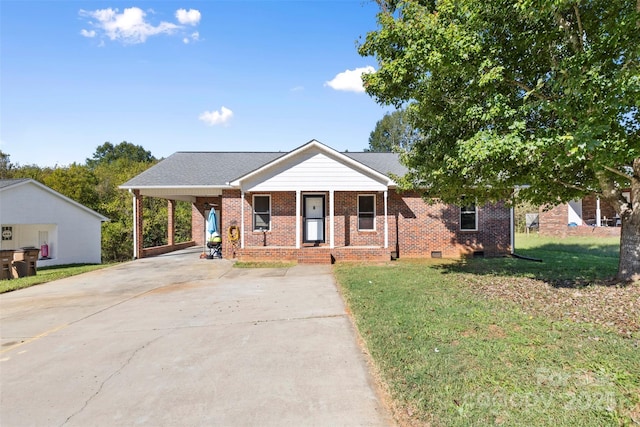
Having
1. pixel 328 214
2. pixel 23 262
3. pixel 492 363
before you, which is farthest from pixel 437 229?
pixel 23 262

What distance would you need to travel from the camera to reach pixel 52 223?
17.6 m

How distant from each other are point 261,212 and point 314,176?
2.96 m

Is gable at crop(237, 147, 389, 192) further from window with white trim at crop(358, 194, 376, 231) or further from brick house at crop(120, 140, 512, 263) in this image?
window with white trim at crop(358, 194, 376, 231)

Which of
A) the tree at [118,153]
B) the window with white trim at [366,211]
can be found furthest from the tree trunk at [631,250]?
the tree at [118,153]

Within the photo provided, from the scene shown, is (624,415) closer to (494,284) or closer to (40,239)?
(494,284)

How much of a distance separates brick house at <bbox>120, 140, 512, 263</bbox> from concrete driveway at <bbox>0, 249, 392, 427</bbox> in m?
6.07

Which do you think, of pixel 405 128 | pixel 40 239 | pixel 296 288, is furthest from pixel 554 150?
pixel 405 128

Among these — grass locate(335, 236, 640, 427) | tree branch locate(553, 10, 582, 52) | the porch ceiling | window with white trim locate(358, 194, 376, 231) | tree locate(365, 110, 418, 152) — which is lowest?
grass locate(335, 236, 640, 427)

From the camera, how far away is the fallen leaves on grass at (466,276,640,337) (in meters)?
5.32

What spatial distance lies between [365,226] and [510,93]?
8266mm

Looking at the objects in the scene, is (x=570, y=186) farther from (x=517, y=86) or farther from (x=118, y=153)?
(x=118, y=153)

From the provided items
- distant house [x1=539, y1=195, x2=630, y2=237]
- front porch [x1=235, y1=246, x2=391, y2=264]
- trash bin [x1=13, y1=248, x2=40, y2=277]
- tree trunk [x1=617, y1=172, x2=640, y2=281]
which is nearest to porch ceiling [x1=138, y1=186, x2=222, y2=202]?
front porch [x1=235, y1=246, x2=391, y2=264]

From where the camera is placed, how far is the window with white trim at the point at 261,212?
15031 mm

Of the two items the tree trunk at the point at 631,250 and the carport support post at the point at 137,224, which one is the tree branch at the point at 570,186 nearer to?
the tree trunk at the point at 631,250
